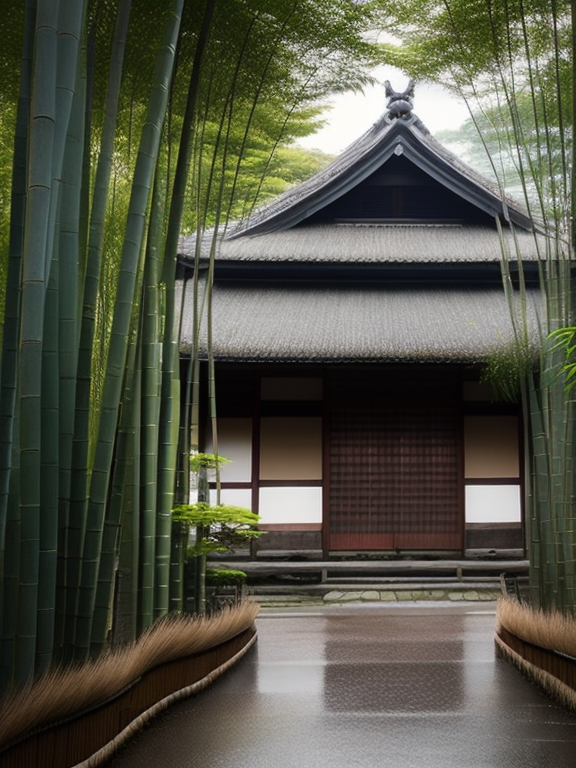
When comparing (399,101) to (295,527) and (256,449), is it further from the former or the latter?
(295,527)

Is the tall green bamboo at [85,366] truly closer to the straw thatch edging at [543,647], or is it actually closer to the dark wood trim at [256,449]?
the straw thatch edging at [543,647]

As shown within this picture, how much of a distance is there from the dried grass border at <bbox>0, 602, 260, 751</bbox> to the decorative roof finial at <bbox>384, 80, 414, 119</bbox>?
318 inches

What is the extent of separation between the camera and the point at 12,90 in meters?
3.99

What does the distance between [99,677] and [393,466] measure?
20.9ft

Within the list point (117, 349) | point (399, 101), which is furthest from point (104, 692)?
point (399, 101)

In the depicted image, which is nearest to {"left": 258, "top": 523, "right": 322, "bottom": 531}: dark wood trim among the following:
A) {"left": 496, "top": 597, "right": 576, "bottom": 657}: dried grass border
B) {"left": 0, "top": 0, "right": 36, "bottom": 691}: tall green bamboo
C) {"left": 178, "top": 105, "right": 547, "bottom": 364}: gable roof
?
{"left": 178, "top": 105, "right": 547, "bottom": 364}: gable roof

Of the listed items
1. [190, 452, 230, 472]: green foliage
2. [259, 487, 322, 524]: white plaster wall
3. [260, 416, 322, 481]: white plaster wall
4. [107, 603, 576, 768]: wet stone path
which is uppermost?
[260, 416, 322, 481]: white plaster wall

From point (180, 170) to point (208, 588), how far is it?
2749mm

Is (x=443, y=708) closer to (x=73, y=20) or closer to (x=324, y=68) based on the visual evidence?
(x=73, y=20)

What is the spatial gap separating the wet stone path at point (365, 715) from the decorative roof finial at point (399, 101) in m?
7.29

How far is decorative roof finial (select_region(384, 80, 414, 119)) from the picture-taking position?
10375mm

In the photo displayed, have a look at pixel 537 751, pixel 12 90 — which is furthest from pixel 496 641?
pixel 12 90

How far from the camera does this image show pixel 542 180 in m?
4.20

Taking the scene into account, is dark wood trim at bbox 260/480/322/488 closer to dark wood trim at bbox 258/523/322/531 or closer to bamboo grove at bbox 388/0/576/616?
dark wood trim at bbox 258/523/322/531
